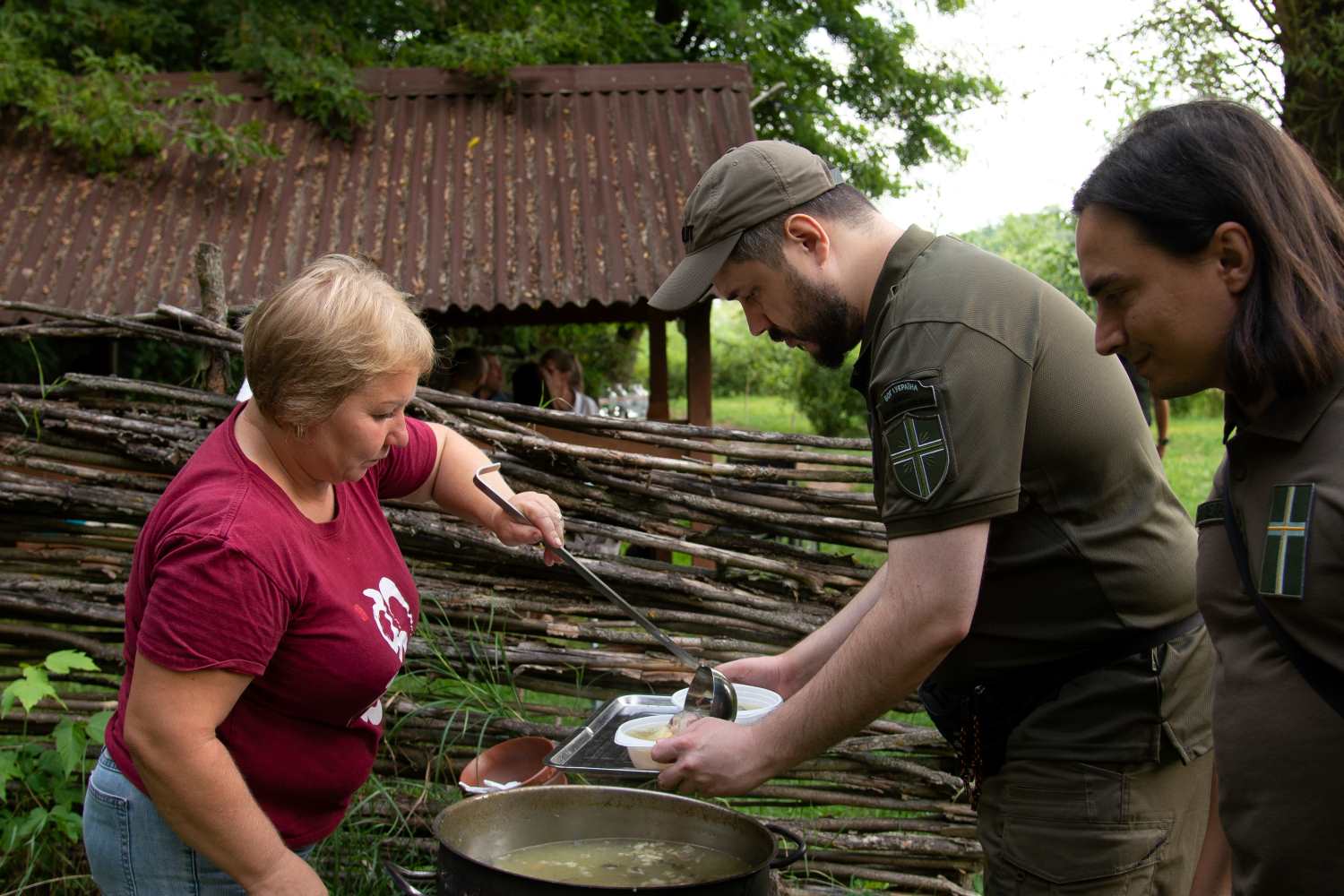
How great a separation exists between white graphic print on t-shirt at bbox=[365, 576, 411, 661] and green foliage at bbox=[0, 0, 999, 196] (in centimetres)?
710

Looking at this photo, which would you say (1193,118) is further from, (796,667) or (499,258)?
(499,258)

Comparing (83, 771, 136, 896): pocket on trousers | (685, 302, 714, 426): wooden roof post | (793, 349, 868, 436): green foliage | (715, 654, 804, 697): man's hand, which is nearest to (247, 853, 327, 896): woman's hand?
(83, 771, 136, 896): pocket on trousers

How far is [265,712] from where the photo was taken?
216 centimetres

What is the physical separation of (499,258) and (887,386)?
6.40 m

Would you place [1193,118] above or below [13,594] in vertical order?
above

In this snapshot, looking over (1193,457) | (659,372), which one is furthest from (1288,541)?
(1193,457)

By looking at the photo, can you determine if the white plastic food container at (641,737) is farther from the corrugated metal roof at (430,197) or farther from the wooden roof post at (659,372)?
the wooden roof post at (659,372)

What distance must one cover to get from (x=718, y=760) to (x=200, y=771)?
0.91 meters

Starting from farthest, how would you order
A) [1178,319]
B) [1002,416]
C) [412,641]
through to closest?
[412,641] → [1002,416] → [1178,319]

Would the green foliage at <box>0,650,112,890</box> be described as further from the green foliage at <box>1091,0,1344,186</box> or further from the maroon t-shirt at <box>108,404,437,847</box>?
the green foliage at <box>1091,0,1344,186</box>

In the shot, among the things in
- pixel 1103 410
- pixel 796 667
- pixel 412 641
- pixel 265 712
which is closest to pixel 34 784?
pixel 412 641

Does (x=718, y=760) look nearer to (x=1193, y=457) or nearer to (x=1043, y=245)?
(x=1193, y=457)

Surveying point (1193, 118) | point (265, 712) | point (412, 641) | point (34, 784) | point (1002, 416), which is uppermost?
point (1193, 118)

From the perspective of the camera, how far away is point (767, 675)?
293cm
